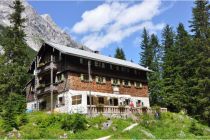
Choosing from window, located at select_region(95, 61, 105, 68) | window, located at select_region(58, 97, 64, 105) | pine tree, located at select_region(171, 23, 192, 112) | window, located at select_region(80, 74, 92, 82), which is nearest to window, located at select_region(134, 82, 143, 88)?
pine tree, located at select_region(171, 23, 192, 112)

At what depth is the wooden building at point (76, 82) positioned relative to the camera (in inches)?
1806

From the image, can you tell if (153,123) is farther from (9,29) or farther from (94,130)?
(9,29)

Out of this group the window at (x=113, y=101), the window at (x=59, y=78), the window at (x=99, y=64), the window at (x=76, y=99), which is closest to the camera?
the window at (x=76, y=99)

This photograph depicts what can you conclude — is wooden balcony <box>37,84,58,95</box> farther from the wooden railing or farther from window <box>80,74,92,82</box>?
the wooden railing

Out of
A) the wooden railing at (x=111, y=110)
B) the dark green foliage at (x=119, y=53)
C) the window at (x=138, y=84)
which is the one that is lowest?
the wooden railing at (x=111, y=110)

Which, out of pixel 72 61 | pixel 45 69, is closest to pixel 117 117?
pixel 72 61

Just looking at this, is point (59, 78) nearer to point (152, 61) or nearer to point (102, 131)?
point (102, 131)

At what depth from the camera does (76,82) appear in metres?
46.4

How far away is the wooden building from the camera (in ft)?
151

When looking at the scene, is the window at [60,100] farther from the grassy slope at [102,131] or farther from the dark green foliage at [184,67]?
the dark green foliage at [184,67]

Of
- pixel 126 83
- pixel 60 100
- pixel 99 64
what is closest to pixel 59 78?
pixel 60 100

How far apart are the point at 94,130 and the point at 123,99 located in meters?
21.6

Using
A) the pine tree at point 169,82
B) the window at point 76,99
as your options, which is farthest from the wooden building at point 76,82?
the pine tree at point 169,82

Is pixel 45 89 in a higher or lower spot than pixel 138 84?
lower
